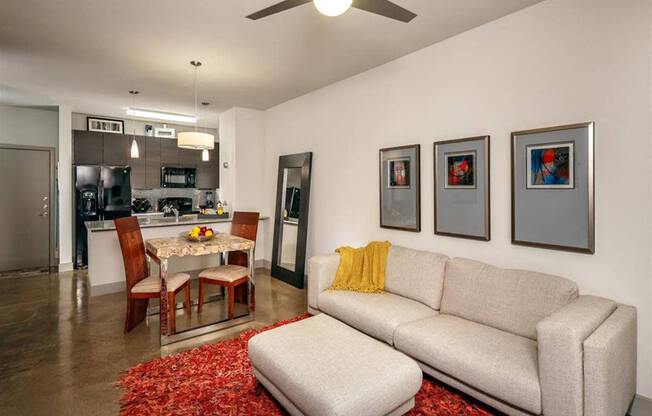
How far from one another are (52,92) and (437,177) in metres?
5.40

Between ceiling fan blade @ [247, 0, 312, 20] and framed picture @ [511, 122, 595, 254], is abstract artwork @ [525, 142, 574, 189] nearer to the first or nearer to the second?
framed picture @ [511, 122, 595, 254]

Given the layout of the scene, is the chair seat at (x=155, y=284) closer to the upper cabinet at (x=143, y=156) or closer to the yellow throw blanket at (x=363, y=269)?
the yellow throw blanket at (x=363, y=269)

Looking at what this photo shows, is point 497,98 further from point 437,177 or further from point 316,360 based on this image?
point 316,360

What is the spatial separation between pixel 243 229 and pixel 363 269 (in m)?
1.80

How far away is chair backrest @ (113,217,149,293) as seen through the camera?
3105 mm

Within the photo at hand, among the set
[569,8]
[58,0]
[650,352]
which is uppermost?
[58,0]

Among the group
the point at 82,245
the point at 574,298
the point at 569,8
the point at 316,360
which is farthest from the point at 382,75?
the point at 82,245

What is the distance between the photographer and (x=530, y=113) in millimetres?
2488

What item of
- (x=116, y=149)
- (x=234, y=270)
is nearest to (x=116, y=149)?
(x=116, y=149)

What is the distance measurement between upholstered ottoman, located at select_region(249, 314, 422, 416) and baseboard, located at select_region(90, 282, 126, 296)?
3.16 m

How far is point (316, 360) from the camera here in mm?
1872

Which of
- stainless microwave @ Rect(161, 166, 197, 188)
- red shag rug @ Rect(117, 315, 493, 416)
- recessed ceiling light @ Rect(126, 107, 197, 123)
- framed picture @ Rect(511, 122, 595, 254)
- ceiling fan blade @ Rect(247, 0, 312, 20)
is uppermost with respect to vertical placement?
recessed ceiling light @ Rect(126, 107, 197, 123)

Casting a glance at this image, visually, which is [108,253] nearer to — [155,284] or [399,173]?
[155,284]

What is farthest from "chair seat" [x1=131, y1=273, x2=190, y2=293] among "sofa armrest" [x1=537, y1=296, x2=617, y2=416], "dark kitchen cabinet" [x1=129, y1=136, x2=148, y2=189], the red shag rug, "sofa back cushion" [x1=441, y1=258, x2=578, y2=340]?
"dark kitchen cabinet" [x1=129, y1=136, x2=148, y2=189]
